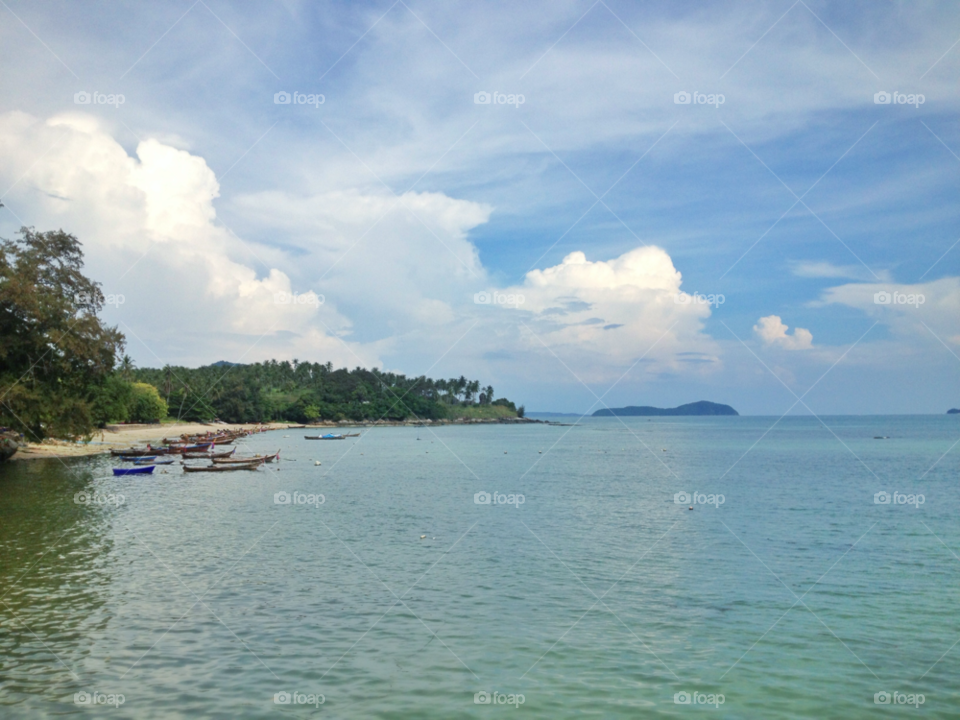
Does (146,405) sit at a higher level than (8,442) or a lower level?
higher

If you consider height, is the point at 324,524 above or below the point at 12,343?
below

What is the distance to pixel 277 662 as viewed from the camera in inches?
465

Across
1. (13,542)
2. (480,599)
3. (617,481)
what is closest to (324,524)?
(13,542)

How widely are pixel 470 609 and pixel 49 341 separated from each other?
37.6 m

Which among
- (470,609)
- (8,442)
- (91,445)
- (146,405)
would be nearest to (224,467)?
(8,442)

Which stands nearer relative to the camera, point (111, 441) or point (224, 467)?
point (224, 467)

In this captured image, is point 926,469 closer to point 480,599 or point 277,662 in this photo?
point 480,599

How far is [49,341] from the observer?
41594 mm

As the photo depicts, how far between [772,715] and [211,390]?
514ft

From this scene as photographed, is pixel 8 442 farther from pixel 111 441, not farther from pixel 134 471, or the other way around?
pixel 111 441

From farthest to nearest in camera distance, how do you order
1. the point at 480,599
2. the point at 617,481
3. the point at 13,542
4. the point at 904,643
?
the point at 617,481, the point at 13,542, the point at 480,599, the point at 904,643

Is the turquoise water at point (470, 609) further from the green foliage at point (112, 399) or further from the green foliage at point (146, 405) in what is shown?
the green foliage at point (146, 405)

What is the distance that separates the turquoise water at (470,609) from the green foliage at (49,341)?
9.92m

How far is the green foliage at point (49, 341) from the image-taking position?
39469 mm
